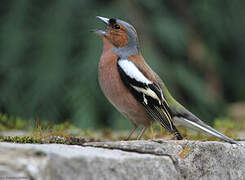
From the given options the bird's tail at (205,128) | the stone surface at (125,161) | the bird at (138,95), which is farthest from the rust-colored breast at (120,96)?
the stone surface at (125,161)

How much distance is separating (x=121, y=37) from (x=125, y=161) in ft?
6.84

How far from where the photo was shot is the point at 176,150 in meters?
2.61

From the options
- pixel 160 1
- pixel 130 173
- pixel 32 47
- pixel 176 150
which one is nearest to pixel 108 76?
pixel 176 150

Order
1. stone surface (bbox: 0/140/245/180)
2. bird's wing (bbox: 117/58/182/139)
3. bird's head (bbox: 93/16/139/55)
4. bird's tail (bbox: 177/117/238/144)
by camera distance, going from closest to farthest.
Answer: stone surface (bbox: 0/140/245/180)
bird's tail (bbox: 177/117/238/144)
bird's wing (bbox: 117/58/182/139)
bird's head (bbox: 93/16/139/55)

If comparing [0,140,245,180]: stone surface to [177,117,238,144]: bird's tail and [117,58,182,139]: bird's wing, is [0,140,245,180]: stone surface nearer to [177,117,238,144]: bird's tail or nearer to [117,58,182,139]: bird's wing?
[177,117,238,144]: bird's tail

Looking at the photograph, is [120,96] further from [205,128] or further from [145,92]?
[205,128]

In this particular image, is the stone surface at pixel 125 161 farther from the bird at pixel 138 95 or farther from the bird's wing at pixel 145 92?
the bird's wing at pixel 145 92

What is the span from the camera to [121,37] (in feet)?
13.3

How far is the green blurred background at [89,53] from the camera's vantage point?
565 centimetres

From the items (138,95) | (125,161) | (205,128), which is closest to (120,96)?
(138,95)

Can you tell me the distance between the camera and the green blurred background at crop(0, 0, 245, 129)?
565cm

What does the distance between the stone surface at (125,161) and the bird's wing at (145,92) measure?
28.6 inches

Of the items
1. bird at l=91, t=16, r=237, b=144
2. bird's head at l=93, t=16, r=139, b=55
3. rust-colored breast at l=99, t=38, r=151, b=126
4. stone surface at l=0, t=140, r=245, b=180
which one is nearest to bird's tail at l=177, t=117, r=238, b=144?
bird at l=91, t=16, r=237, b=144

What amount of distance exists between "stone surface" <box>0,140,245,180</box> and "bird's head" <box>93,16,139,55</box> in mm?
1524
